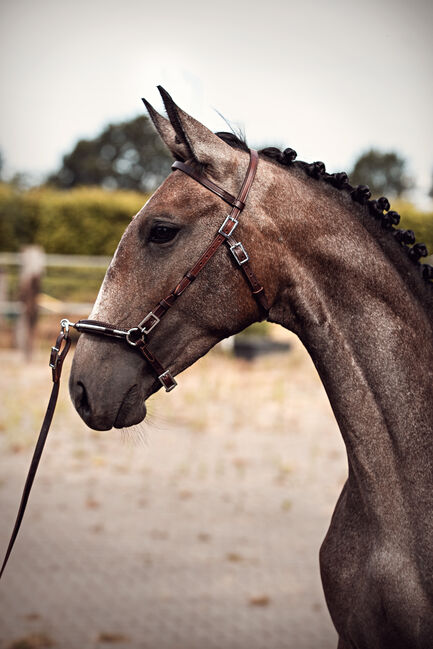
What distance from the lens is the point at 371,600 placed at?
207 cm

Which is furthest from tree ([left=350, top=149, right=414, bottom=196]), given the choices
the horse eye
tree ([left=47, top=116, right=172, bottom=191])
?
the horse eye

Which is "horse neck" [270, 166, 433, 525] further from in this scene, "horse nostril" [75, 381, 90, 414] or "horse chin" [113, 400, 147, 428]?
"horse nostril" [75, 381, 90, 414]

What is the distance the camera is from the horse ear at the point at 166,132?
2.21 metres

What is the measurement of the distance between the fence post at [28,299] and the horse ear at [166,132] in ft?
36.2

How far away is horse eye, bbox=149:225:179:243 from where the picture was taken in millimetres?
2104

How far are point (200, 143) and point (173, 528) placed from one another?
4.55m

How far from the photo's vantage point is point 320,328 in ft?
7.15

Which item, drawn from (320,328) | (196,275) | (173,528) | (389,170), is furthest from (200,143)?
(389,170)

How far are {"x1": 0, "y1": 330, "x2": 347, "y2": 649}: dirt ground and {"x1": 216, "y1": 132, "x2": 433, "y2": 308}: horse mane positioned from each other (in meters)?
1.11

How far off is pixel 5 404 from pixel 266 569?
6017 millimetres

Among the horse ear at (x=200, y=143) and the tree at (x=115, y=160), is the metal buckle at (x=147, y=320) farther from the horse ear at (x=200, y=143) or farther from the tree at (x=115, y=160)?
the tree at (x=115, y=160)

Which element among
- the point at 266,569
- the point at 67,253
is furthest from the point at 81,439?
the point at 67,253

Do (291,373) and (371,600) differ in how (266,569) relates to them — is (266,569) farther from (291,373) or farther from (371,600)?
(291,373)

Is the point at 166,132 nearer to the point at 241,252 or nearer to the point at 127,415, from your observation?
the point at 241,252
